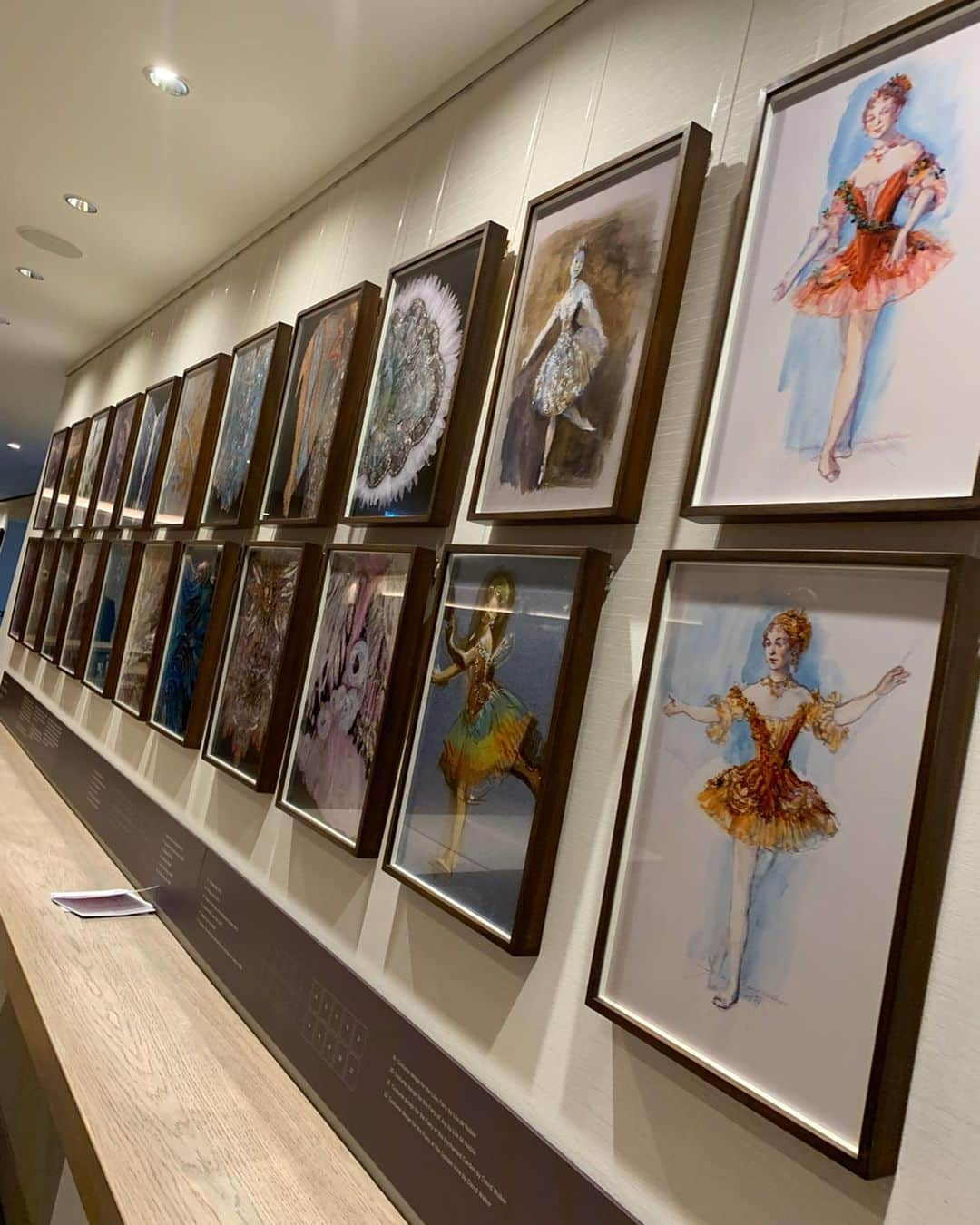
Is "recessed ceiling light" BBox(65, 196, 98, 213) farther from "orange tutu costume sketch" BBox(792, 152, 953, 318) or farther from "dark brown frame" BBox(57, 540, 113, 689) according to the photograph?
"orange tutu costume sketch" BBox(792, 152, 953, 318)

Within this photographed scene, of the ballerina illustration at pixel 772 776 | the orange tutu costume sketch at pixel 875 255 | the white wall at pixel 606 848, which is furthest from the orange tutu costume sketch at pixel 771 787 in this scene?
the orange tutu costume sketch at pixel 875 255

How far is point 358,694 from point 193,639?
1.05 metres

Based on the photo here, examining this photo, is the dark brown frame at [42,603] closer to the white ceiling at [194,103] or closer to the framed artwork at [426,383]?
the white ceiling at [194,103]

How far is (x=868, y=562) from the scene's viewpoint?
1.02 m

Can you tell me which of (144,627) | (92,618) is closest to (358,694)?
(144,627)

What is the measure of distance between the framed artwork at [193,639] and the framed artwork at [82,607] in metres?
1.04

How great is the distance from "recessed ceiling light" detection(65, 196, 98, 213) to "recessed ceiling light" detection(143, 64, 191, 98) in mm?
1046

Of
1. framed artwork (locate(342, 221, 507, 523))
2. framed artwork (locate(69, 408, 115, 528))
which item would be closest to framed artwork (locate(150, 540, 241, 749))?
framed artwork (locate(342, 221, 507, 523))

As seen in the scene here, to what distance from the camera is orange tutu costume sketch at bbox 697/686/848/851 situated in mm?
1013

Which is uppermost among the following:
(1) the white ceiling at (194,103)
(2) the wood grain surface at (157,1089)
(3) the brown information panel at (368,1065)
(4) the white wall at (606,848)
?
(1) the white ceiling at (194,103)

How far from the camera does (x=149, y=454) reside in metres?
3.65

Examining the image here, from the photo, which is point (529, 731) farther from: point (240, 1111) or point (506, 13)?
point (506, 13)

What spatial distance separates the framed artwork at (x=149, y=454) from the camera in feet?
11.5

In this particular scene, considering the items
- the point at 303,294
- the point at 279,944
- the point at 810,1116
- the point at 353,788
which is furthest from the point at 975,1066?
the point at 303,294
